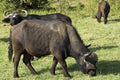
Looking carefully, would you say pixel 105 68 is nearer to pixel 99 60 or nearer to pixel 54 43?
pixel 99 60

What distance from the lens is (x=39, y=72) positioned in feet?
33.1

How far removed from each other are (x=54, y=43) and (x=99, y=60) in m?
2.74

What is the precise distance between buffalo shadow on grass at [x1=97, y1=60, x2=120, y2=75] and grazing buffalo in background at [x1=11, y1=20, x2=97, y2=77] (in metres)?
0.79

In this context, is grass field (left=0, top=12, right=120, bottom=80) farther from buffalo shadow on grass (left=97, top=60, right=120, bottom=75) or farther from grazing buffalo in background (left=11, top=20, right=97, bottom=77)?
grazing buffalo in background (left=11, top=20, right=97, bottom=77)

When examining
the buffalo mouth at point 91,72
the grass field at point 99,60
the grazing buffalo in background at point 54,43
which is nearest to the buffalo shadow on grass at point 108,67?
the grass field at point 99,60

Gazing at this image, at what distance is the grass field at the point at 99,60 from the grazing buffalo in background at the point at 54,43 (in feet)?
1.45

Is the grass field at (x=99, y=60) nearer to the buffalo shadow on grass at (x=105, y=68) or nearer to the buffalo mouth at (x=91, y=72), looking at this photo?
the buffalo shadow on grass at (x=105, y=68)

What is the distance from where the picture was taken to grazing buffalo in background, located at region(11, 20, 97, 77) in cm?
902

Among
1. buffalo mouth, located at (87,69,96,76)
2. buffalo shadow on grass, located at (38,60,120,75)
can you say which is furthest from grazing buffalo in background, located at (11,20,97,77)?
buffalo shadow on grass, located at (38,60,120,75)

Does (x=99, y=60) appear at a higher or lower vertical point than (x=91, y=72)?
lower

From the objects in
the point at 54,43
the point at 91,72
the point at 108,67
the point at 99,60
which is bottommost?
the point at 99,60

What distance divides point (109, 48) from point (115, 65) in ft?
9.10

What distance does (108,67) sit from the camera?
10.3 m

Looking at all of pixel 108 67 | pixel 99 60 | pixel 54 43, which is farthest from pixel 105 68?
pixel 54 43
